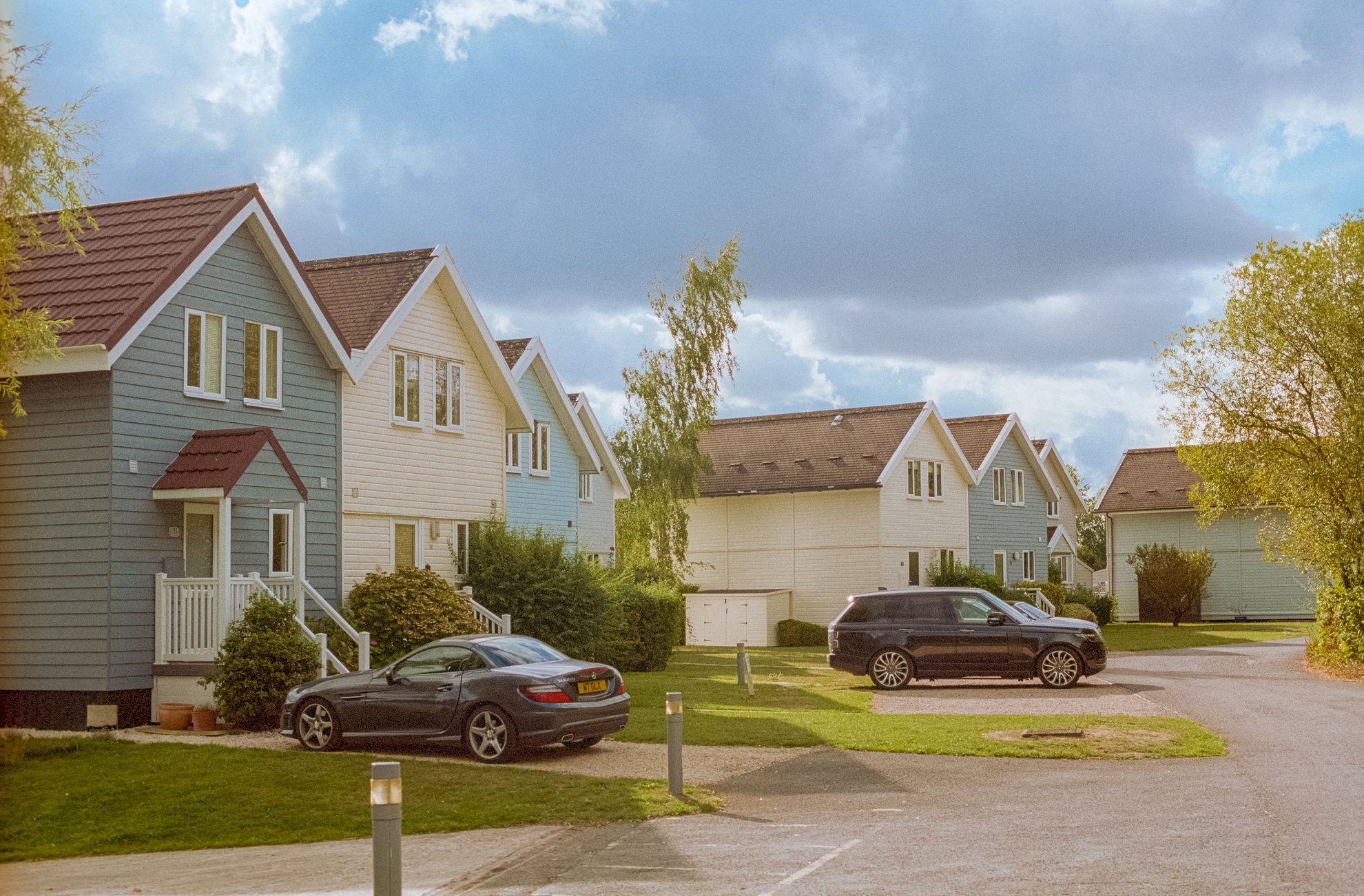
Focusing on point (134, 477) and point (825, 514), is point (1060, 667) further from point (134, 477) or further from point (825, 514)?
point (825, 514)

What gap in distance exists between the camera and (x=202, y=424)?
2245cm

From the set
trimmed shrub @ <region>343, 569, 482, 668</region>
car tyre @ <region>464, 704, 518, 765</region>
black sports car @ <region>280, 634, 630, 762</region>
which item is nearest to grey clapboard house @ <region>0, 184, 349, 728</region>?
trimmed shrub @ <region>343, 569, 482, 668</region>

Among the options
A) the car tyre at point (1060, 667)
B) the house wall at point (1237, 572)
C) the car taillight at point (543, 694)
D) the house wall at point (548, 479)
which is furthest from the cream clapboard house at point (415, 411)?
the house wall at point (1237, 572)

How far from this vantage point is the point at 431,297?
2869cm

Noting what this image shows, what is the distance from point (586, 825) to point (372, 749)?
5920 mm

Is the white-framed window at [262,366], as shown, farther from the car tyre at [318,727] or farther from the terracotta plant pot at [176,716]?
the car tyre at [318,727]

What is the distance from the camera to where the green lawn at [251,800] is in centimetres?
1309

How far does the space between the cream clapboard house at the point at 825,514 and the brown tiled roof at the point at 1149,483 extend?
14.5 metres

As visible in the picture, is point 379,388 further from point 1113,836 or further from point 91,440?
point 1113,836

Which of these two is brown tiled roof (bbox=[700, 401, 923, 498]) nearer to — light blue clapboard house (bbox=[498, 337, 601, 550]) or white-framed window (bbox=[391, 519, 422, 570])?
light blue clapboard house (bbox=[498, 337, 601, 550])

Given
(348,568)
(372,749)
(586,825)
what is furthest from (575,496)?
(586,825)

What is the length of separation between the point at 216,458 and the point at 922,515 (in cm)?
3157

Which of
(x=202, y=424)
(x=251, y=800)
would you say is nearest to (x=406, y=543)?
(x=202, y=424)

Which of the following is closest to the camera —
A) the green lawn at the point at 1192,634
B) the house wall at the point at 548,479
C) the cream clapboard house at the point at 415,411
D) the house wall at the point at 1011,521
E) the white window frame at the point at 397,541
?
the cream clapboard house at the point at 415,411
